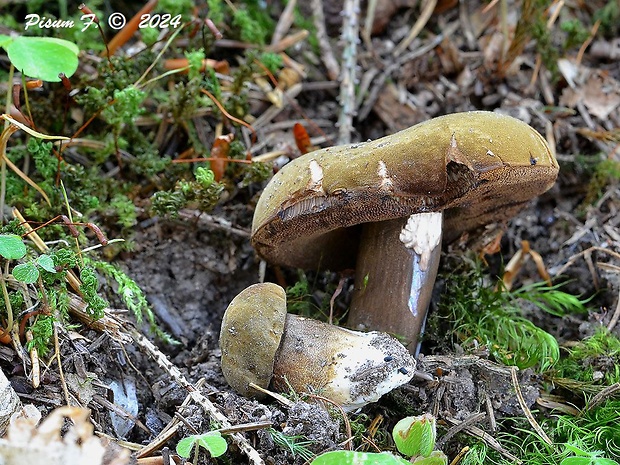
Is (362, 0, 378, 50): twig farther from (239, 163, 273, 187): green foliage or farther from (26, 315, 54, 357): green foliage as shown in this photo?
(26, 315, 54, 357): green foliage

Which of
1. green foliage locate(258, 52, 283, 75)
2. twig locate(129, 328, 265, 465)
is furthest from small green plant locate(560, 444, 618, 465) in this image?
green foliage locate(258, 52, 283, 75)

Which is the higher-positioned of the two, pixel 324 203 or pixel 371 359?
pixel 324 203

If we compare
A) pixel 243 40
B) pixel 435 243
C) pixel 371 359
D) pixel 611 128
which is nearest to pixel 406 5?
pixel 243 40

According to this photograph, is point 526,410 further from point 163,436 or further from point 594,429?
point 163,436

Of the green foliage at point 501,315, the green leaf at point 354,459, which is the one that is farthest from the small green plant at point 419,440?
the green foliage at point 501,315

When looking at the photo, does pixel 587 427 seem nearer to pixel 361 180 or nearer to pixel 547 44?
pixel 361 180

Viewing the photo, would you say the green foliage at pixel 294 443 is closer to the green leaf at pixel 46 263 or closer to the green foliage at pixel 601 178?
the green leaf at pixel 46 263
